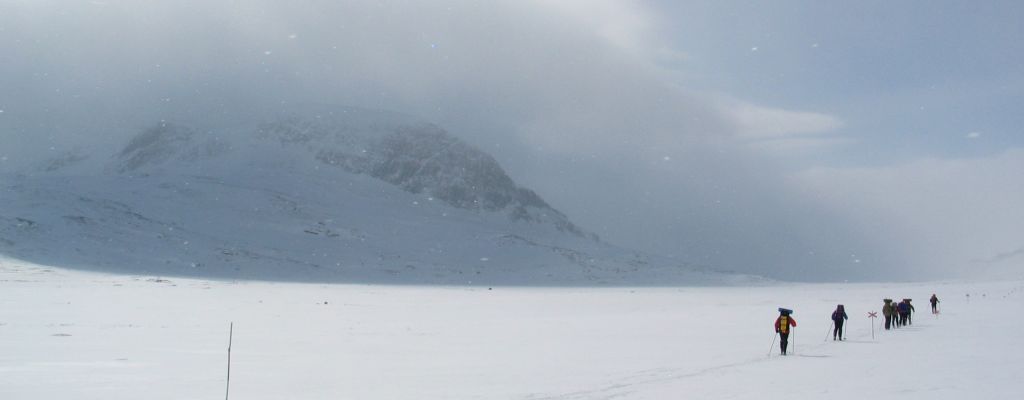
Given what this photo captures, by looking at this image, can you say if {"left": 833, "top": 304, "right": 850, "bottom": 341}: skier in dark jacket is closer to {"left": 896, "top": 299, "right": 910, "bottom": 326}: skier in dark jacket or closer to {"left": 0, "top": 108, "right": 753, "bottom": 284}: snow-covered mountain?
{"left": 896, "top": 299, "right": 910, "bottom": 326}: skier in dark jacket

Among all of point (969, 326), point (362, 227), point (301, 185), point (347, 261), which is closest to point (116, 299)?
point (969, 326)

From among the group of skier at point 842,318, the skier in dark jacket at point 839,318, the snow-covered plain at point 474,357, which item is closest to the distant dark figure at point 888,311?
the group of skier at point 842,318

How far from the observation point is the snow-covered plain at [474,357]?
14.4 m

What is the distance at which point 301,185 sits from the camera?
583 feet

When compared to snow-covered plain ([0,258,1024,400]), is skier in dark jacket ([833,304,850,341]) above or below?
above

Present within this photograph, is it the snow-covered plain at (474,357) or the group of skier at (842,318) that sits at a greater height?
the group of skier at (842,318)

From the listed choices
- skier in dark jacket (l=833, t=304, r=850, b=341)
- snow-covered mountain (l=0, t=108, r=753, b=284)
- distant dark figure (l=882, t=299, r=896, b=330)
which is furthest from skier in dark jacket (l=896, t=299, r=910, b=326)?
snow-covered mountain (l=0, t=108, r=753, b=284)

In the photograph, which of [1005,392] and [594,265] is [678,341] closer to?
[1005,392]

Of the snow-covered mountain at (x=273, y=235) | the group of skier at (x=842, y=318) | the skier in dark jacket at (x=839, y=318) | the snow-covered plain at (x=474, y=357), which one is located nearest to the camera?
the snow-covered plain at (x=474, y=357)

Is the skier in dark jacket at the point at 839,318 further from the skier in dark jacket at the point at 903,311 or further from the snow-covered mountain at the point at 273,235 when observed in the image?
the snow-covered mountain at the point at 273,235

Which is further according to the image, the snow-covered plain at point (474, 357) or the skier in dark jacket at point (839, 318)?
the skier in dark jacket at point (839, 318)

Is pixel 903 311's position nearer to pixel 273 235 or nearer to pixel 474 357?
pixel 474 357

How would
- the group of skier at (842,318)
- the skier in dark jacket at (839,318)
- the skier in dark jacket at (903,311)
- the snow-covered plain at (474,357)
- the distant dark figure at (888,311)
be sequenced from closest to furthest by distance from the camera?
1. the snow-covered plain at (474,357)
2. the group of skier at (842,318)
3. the skier in dark jacket at (839,318)
4. the distant dark figure at (888,311)
5. the skier in dark jacket at (903,311)

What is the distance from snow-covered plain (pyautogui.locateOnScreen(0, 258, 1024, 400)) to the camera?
14375 millimetres
